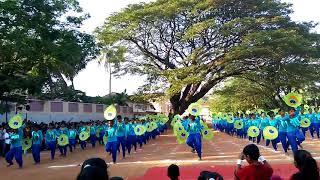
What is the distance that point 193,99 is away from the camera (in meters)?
40.5

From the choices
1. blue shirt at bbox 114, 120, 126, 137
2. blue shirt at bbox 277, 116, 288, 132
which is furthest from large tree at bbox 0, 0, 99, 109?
blue shirt at bbox 277, 116, 288, 132

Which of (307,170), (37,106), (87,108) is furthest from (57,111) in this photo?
(307,170)

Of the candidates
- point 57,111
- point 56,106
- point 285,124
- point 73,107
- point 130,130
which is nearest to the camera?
point 285,124

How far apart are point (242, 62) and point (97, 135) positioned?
50.7 ft

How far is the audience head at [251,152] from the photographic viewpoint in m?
4.51

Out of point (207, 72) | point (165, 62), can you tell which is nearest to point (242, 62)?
point (207, 72)

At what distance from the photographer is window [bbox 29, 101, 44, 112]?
23.8 m

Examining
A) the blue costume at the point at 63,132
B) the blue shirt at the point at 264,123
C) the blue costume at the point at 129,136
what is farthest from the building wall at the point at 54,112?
the blue shirt at the point at 264,123

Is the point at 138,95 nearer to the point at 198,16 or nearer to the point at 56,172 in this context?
the point at 198,16

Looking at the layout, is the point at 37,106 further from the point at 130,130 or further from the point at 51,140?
the point at 130,130

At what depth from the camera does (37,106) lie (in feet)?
80.4

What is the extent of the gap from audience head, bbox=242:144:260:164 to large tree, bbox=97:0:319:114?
28.0 m

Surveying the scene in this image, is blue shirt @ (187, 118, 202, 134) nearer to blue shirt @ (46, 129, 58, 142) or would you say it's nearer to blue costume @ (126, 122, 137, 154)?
blue costume @ (126, 122, 137, 154)

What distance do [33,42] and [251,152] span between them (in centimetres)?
1432
